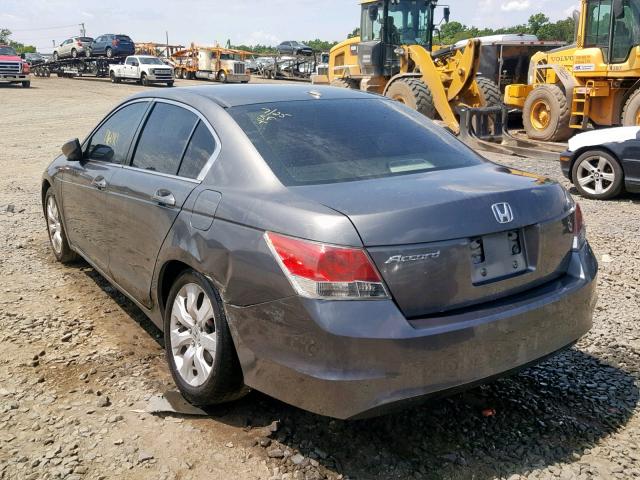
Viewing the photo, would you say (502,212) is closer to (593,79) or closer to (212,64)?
(593,79)

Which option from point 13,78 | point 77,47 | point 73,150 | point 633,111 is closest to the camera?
point 73,150

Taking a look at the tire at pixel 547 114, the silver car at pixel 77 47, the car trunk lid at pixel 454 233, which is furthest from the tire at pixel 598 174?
the silver car at pixel 77 47

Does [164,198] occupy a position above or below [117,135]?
below

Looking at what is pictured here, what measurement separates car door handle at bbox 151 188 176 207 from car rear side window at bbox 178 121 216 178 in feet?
0.44

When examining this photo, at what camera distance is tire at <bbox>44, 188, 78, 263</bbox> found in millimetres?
5699

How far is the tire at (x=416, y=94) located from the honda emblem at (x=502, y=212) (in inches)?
471

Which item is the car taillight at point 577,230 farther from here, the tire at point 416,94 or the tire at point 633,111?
the tire at point 416,94

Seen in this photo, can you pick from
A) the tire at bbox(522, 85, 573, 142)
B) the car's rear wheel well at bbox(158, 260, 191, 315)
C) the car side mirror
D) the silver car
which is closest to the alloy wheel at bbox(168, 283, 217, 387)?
the car's rear wheel well at bbox(158, 260, 191, 315)

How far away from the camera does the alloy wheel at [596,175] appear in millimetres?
8547

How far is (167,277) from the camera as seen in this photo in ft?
12.0

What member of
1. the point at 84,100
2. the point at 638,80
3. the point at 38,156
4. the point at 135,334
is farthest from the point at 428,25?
the point at 84,100

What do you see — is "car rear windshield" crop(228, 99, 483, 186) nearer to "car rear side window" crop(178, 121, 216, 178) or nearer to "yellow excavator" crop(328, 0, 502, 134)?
"car rear side window" crop(178, 121, 216, 178)

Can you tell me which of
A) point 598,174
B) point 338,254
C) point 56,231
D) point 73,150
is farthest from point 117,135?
point 598,174

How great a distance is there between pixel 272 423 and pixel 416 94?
1246 centimetres
